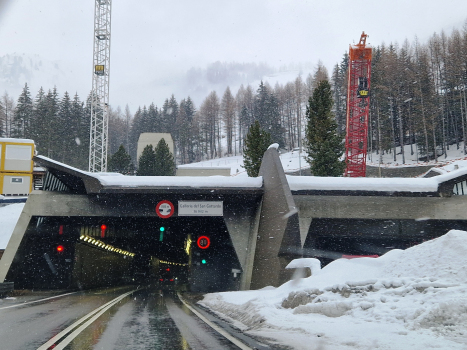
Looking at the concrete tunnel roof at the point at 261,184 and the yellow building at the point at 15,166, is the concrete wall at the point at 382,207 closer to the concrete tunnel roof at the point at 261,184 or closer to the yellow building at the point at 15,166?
the concrete tunnel roof at the point at 261,184

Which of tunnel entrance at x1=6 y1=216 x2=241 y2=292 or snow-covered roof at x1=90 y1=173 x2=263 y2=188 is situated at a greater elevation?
snow-covered roof at x1=90 y1=173 x2=263 y2=188

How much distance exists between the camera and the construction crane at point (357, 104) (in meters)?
56.3

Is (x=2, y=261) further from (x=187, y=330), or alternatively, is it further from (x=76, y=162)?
(x=76, y=162)

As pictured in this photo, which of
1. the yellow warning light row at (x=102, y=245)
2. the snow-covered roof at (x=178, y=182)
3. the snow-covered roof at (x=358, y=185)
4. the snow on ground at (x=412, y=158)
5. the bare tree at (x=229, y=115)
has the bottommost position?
the yellow warning light row at (x=102, y=245)

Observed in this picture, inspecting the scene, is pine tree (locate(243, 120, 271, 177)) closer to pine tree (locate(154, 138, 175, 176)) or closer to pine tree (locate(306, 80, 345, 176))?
pine tree (locate(306, 80, 345, 176))

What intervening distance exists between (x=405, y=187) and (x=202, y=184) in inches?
455

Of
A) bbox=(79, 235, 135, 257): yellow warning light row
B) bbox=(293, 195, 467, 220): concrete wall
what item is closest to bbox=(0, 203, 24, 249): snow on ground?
bbox=(79, 235, 135, 257): yellow warning light row

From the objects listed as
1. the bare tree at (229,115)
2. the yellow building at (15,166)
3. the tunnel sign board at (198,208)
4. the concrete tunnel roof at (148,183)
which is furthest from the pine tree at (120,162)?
the bare tree at (229,115)

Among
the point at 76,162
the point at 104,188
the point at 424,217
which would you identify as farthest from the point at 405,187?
the point at 76,162

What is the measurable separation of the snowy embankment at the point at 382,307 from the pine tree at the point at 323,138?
98.3 feet

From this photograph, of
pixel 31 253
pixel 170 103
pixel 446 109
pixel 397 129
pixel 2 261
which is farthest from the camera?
pixel 170 103

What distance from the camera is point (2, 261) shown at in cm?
2145

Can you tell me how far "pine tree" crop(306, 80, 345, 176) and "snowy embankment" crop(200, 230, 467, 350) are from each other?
2995 centimetres

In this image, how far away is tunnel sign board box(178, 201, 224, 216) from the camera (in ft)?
76.4
